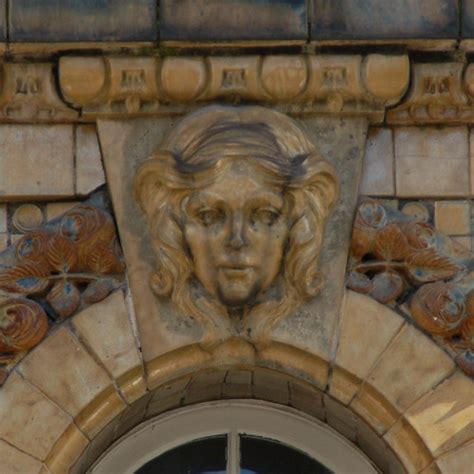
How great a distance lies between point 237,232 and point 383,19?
41.6 inches

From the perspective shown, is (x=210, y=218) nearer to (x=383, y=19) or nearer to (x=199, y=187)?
(x=199, y=187)

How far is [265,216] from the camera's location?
372 inches

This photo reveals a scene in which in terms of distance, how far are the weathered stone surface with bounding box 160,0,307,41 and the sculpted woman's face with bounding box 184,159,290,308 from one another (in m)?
0.52

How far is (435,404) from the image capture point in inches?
372

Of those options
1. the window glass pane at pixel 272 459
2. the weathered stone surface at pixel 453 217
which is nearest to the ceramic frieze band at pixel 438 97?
the weathered stone surface at pixel 453 217

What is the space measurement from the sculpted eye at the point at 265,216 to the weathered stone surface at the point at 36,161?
0.77 metres

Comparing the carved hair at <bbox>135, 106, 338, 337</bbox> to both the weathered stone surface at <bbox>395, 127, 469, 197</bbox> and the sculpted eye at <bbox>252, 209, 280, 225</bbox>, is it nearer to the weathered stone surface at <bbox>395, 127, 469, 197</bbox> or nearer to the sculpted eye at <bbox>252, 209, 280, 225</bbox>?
the sculpted eye at <bbox>252, 209, 280, 225</bbox>

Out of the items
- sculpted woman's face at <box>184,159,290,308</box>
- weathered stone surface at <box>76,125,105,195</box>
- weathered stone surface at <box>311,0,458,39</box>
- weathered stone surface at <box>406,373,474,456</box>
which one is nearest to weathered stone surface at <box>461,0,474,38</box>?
weathered stone surface at <box>311,0,458,39</box>

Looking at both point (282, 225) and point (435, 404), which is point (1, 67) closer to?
point (282, 225)

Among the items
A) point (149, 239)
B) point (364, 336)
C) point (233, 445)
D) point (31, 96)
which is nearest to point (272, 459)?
point (233, 445)

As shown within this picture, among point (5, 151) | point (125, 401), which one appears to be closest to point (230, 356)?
point (125, 401)

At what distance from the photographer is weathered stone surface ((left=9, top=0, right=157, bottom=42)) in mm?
9453

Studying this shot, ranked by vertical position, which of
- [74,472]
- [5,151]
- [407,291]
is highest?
[5,151]

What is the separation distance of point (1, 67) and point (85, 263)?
870mm
